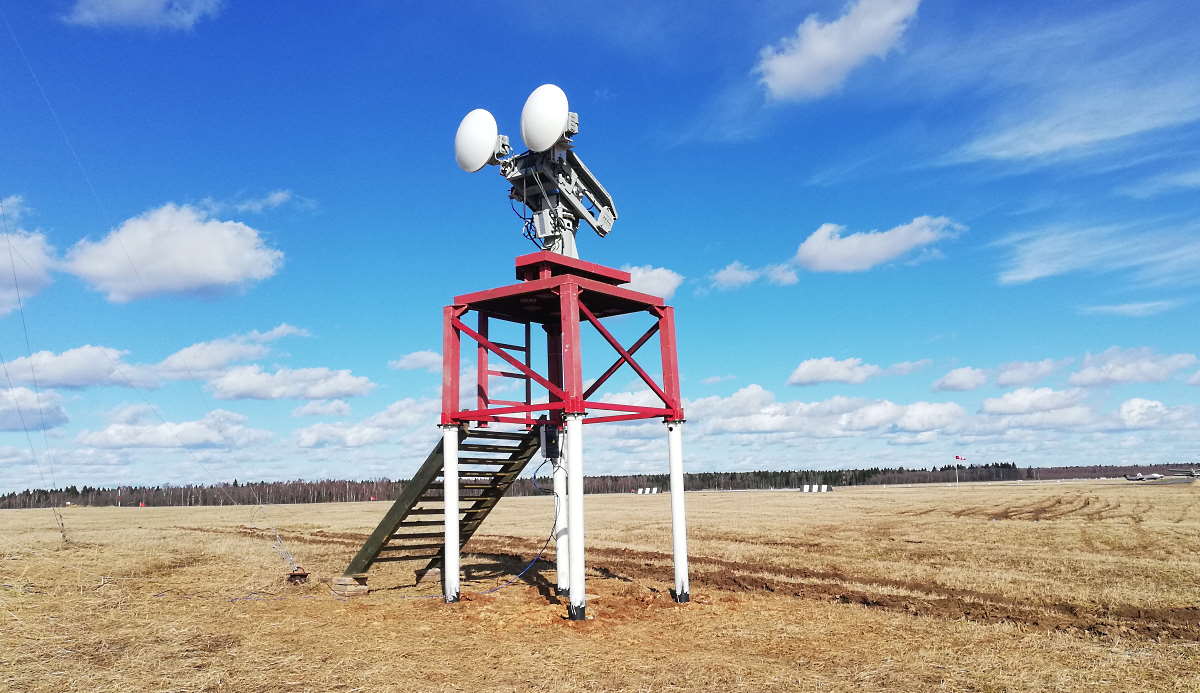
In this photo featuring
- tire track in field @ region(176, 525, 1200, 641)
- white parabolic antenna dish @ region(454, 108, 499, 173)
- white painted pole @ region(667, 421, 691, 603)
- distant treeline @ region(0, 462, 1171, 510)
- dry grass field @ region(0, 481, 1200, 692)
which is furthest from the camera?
distant treeline @ region(0, 462, 1171, 510)

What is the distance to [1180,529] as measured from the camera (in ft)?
105

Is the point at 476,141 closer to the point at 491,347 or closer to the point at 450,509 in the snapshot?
the point at 491,347

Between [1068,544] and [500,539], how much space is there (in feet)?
70.6

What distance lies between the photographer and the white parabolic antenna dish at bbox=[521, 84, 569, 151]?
17.0 m

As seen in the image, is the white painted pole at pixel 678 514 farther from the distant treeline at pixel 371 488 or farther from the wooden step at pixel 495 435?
the distant treeline at pixel 371 488

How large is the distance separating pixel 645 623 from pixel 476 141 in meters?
11.0

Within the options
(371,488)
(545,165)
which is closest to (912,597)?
(545,165)


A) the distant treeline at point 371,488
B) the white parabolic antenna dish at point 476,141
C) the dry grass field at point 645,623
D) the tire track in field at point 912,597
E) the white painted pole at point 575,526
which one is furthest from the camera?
the distant treeline at point 371,488

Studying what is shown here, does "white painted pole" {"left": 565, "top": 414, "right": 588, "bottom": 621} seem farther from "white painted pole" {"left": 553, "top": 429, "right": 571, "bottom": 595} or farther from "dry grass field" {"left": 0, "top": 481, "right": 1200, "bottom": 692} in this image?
"white painted pole" {"left": 553, "top": 429, "right": 571, "bottom": 595}

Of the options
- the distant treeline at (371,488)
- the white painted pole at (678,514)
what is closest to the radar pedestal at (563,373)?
the white painted pole at (678,514)

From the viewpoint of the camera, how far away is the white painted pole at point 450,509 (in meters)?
16.5

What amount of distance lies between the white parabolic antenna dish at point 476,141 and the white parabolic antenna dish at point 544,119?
1139 millimetres

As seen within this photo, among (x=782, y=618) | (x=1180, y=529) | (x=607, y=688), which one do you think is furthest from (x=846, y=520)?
(x=607, y=688)

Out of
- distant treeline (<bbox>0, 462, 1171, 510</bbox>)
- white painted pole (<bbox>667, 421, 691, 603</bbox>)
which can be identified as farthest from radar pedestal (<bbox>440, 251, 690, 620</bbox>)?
distant treeline (<bbox>0, 462, 1171, 510</bbox>)
